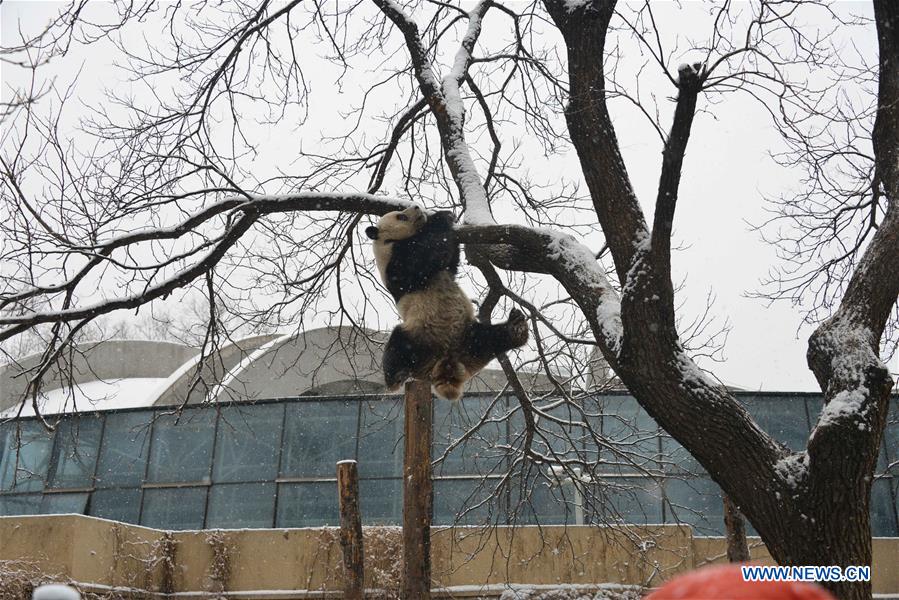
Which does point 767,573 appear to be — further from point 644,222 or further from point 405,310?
point 405,310

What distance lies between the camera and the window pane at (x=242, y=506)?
13.6 meters

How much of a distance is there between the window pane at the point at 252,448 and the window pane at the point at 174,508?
0.53 meters

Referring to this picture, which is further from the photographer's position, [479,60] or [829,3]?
[479,60]

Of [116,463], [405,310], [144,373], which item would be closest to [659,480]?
[405,310]

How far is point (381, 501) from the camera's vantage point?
1333 cm

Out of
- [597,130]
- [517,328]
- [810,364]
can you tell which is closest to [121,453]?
[517,328]

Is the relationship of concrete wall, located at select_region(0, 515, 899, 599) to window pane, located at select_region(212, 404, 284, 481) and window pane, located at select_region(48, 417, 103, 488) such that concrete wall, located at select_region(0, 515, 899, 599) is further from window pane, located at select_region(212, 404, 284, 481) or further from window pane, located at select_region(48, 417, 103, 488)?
window pane, located at select_region(48, 417, 103, 488)

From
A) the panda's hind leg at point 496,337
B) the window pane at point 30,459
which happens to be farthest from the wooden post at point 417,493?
the window pane at point 30,459

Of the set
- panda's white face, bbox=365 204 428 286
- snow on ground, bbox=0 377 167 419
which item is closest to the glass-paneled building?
snow on ground, bbox=0 377 167 419

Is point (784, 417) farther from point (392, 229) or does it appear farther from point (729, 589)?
point (729, 589)

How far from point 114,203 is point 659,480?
19.6 ft

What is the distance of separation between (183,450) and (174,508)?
3.31 ft

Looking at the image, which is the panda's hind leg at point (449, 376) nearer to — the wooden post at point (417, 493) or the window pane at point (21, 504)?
the wooden post at point (417, 493)

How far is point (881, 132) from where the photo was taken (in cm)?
505
